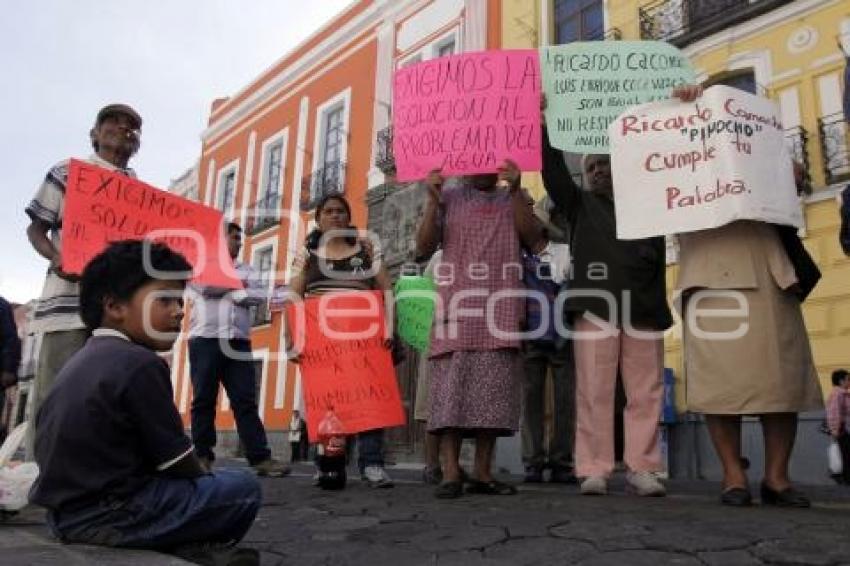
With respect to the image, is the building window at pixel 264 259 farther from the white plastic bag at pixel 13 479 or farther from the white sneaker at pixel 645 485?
the white plastic bag at pixel 13 479

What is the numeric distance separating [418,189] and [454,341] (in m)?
10.2

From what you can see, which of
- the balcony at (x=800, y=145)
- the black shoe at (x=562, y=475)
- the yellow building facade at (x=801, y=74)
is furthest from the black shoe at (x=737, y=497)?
the balcony at (x=800, y=145)

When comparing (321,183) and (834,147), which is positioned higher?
(321,183)

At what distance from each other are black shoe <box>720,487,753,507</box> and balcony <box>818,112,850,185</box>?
6647mm

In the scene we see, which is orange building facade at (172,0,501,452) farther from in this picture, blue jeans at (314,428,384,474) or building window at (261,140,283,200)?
blue jeans at (314,428,384,474)

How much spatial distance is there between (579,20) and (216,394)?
9.32 m

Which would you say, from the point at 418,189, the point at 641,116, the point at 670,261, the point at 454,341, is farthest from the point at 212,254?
the point at 418,189

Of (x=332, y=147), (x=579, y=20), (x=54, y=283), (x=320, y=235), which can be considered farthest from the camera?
(x=332, y=147)

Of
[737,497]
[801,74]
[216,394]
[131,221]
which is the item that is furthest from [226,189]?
[737,497]

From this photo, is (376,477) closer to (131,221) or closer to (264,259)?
(131,221)

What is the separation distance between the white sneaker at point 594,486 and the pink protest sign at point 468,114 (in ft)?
5.24

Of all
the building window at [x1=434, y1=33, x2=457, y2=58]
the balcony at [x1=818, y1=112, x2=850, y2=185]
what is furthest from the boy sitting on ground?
the building window at [x1=434, y1=33, x2=457, y2=58]

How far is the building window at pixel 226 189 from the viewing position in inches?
862

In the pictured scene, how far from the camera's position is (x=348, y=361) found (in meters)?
4.62
